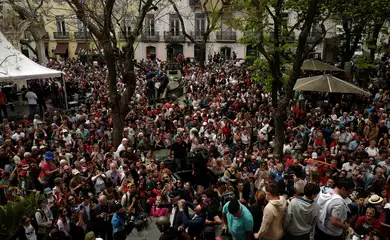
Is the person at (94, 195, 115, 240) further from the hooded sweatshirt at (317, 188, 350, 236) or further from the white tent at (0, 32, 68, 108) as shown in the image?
the white tent at (0, 32, 68, 108)

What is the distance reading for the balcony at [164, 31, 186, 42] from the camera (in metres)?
42.8

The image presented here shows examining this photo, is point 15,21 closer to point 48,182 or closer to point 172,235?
point 48,182

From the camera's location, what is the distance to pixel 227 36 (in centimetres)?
4231

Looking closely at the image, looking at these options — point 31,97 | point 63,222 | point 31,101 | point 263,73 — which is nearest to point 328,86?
point 263,73

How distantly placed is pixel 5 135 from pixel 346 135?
11847 millimetres

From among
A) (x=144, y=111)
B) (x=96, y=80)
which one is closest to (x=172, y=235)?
(x=144, y=111)

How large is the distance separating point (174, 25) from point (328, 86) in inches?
1210

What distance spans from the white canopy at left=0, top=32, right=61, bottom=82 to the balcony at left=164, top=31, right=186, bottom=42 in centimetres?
2666

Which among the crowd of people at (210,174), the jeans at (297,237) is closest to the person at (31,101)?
the crowd of people at (210,174)

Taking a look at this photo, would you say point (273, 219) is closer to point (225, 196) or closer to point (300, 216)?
point (300, 216)

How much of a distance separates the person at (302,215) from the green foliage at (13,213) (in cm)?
384

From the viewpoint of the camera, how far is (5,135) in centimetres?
1226

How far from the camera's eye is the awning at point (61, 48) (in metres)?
44.0

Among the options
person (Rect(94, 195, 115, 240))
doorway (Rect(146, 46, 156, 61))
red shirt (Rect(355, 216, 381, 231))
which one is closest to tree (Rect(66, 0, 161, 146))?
person (Rect(94, 195, 115, 240))
